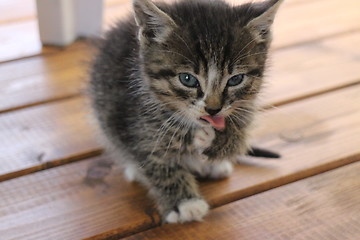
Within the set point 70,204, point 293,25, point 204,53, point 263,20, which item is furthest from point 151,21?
point 293,25

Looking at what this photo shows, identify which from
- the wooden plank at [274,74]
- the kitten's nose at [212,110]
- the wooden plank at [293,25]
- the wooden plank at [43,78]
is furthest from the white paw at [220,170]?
the wooden plank at [293,25]

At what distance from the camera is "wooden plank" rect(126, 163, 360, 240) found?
1266 mm

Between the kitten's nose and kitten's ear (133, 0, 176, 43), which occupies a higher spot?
kitten's ear (133, 0, 176, 43)

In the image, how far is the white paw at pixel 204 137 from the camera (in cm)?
131

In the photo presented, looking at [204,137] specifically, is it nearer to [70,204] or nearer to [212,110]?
[212,110]

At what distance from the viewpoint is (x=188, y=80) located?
1213mm

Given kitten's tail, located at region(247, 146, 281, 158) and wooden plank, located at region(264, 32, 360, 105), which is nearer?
kitten's tail, located at region(247, 146, 281, 158)

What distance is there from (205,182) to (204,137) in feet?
0.60

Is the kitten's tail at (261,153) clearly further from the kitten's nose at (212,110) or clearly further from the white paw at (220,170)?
the kitten's nose at (212,110)

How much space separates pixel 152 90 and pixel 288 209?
433mm

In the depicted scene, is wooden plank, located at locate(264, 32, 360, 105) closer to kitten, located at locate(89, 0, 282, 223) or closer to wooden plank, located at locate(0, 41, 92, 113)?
kitten, located at locate(89, 0, 282, 223)

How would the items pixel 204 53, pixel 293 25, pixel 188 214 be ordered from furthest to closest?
pixel 293 25 → pixel 188 214 → pixel 204 53

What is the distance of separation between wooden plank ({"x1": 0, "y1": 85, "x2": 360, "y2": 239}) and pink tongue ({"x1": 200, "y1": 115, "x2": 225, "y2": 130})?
0.20 meters

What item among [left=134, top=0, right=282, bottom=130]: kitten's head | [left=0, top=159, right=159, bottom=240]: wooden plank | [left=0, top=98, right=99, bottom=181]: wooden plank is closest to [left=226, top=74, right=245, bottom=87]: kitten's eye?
[left=134, top=0, right=282, bottom=130]: kitten's head
